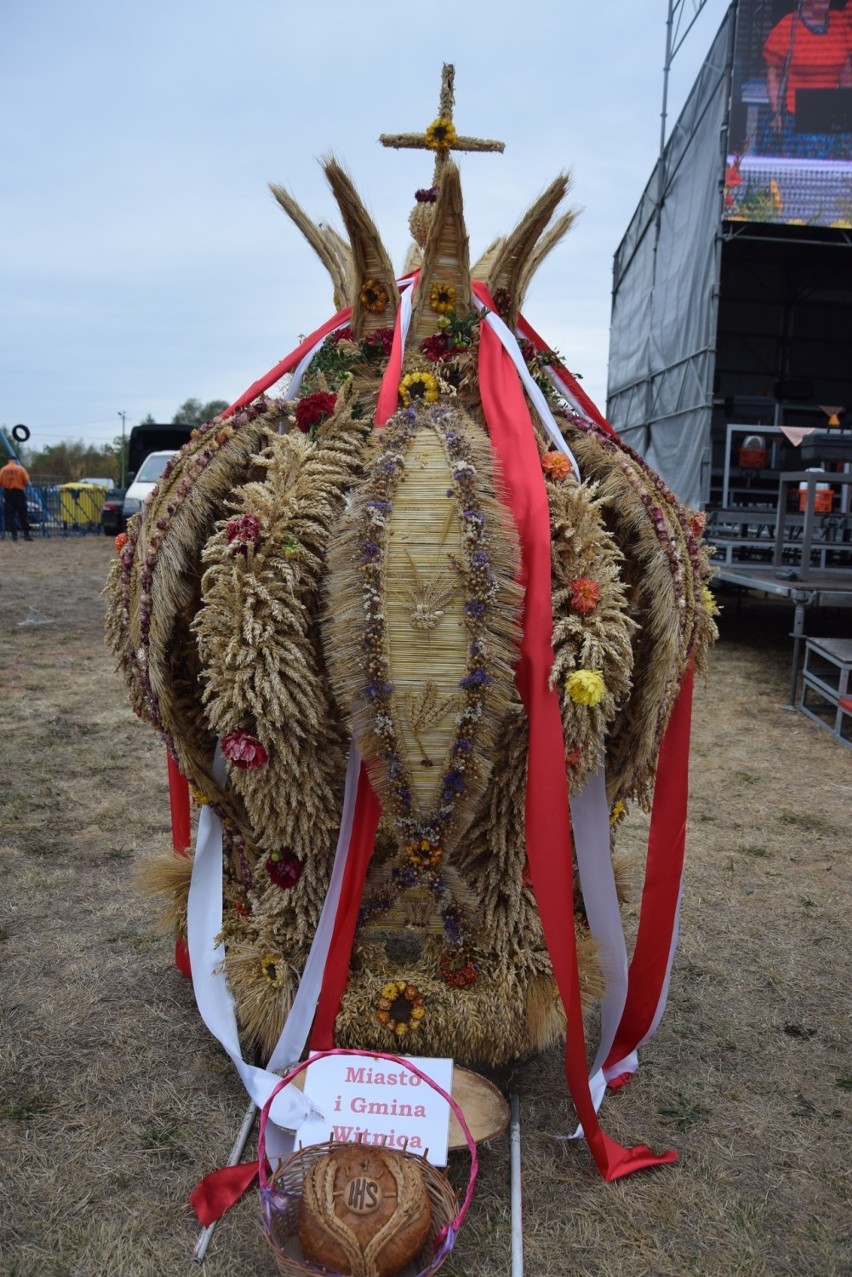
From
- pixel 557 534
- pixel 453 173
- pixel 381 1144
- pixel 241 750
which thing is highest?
pixel 453 173

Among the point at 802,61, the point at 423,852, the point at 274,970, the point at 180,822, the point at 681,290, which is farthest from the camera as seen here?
the point at 681,290

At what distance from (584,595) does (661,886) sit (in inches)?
37.9

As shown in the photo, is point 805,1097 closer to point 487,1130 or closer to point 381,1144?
point 487,1130

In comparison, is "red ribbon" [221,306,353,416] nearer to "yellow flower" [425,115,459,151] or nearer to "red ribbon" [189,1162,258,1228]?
"yellow flower" [425,115,459,151]

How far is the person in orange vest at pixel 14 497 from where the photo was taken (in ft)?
55.2

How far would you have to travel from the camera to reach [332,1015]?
2.19 m

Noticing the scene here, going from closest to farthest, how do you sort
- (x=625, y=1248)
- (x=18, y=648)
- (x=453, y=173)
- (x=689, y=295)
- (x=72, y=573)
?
(x=625, y=1248) → (x=453, y=173) → (x=18, y=648) → (x=689, y=295) → (x=72, y=573)

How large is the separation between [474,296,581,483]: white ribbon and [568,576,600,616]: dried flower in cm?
31

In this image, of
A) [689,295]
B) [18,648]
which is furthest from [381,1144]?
[689,295]

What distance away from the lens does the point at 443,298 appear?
2.26 m

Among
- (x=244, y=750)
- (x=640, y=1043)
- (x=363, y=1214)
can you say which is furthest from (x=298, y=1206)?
(x=640, y=1043)

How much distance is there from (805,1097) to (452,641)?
60.2 inches

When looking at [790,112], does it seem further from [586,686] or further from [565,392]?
[586,686]

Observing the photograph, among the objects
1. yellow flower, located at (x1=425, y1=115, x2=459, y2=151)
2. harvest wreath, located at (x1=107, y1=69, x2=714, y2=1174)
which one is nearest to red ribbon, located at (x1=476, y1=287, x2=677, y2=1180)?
harvest wreath, located at (x1=107, y1=69, x2=714, y2=1174)
